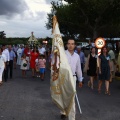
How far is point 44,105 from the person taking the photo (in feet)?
30.0

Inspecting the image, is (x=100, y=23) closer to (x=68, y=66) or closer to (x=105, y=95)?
(x=105, y=95)

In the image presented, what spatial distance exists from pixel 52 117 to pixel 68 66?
1.43m

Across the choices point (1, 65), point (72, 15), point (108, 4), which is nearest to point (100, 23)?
point (72, 15)

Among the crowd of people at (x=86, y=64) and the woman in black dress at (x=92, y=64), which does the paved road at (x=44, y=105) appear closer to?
the crowd of people at (x=86, y=64)

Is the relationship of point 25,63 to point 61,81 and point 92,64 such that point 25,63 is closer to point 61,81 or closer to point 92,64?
point 92,64

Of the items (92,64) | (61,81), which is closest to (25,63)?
(92,64)

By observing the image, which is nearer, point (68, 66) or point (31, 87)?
point (68, 66)

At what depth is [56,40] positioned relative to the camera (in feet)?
23.7

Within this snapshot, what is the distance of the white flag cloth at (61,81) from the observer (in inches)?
269

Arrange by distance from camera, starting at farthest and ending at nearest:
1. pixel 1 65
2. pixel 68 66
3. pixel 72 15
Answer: pixel 72 15 → pixel 1 65 → pixel 68 66

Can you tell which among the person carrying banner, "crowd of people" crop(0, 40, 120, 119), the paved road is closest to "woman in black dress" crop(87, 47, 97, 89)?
"crowd of people" crop(0, 40, 120, 119)

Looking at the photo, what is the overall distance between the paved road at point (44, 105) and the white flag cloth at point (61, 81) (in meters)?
0.73

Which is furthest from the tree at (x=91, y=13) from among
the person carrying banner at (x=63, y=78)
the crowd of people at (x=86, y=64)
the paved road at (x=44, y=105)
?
the person carrying banner at (x=63, y=78)

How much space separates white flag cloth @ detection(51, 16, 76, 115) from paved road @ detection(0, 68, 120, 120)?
73cm
